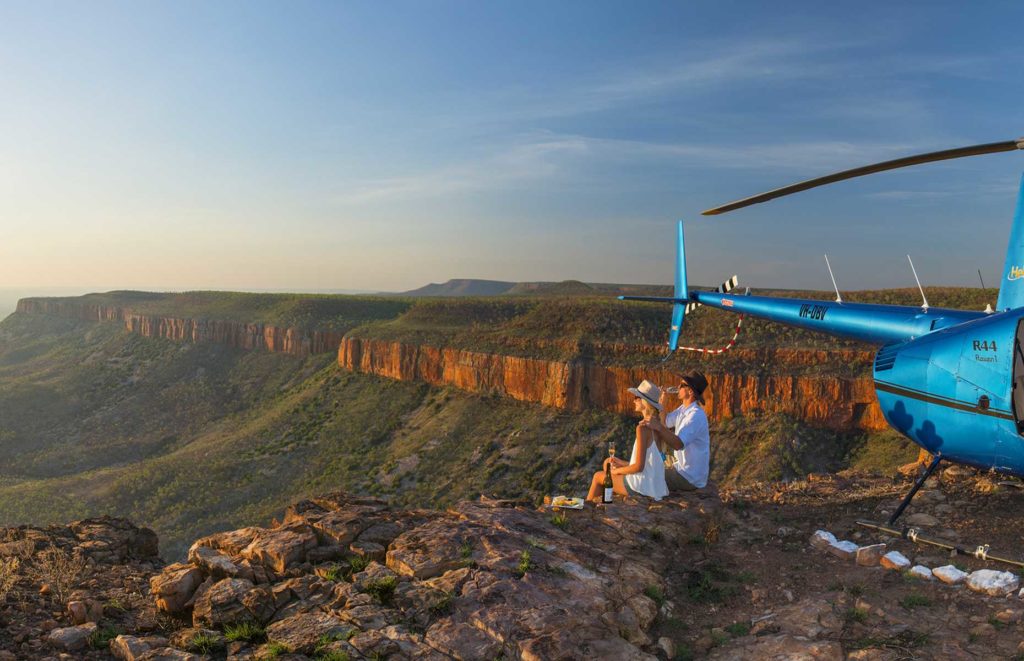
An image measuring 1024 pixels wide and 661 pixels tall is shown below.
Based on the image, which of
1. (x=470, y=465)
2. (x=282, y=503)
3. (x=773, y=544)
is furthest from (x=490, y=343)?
(x=773, y=544)

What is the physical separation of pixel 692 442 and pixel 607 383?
31.3 metres

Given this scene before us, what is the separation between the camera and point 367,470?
42406 millimetres

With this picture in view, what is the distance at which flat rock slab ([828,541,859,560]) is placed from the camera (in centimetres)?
749

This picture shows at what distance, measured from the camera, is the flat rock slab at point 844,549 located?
7.49m

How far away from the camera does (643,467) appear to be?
28.3 ft

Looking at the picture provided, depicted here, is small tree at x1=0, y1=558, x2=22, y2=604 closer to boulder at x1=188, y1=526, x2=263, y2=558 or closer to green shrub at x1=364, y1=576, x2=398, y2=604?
boulder at x1=188, y1=526, x2=263, y2=558

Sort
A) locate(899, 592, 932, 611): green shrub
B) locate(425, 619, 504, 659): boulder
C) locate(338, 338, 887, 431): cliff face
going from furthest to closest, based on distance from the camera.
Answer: locate(338, 338, 887, 431): cliff face
locate(899, 592, 932, 611): green shrub
locate(425, 619, 504, 659): boulder

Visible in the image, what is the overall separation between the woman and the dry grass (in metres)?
6.80

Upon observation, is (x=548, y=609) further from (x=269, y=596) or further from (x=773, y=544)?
(x=773, y=544)

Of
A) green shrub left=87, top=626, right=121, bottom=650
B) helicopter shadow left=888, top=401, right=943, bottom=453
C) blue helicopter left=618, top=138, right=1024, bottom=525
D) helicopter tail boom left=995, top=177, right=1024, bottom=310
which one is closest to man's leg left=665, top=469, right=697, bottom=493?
blue helicopter left=618, top=138, right=1024, bottom=525

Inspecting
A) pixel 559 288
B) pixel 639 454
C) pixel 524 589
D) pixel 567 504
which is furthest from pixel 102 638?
pixel 559 288

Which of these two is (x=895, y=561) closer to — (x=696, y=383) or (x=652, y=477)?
(x=652, y=477)

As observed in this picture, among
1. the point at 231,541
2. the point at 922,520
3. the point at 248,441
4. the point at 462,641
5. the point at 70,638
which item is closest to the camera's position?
the point at 462,641

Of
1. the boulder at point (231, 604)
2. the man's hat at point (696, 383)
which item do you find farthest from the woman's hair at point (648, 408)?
the boulder at point (231, 604)
